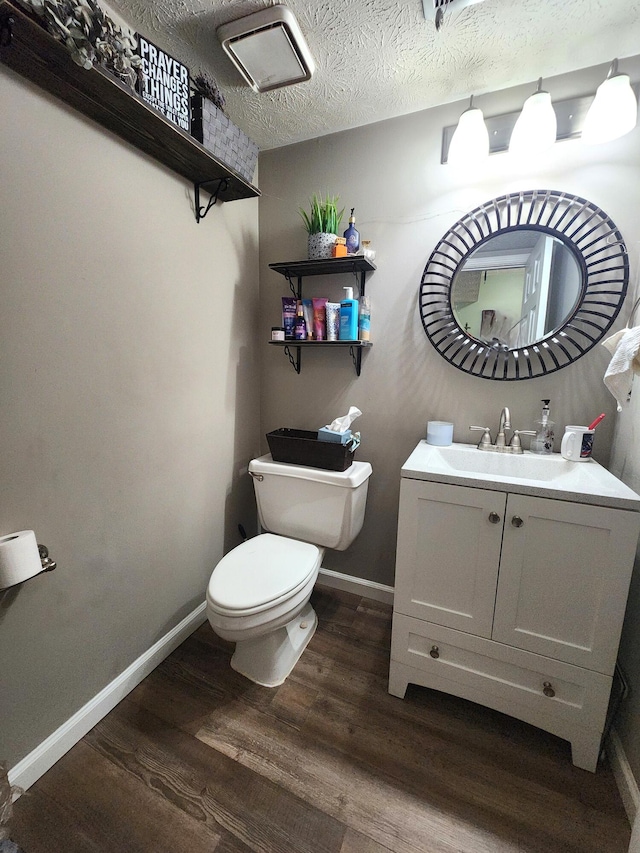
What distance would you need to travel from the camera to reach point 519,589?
106cm

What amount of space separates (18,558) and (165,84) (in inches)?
54.4

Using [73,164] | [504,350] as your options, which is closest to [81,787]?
[73,164]

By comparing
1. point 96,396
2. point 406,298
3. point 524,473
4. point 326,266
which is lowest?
point 524,473

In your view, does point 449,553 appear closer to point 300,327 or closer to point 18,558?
point 300,327

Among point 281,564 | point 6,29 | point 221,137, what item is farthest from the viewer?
point 281,564

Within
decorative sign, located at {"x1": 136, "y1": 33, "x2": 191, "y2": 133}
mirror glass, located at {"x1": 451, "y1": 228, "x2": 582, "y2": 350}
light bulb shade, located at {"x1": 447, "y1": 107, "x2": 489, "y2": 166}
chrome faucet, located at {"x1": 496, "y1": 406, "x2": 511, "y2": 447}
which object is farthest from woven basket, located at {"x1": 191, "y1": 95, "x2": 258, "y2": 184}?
chrome faucet, located at {"x1": 496, "y1": 406, "x2": 511, "y2": 447}

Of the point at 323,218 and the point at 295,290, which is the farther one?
the point at 295,290

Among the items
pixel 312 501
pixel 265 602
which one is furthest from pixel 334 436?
pixel 265 602

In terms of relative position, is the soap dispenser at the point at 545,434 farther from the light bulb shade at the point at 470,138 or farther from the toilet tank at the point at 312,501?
the light bulb shade at the point at 470,138

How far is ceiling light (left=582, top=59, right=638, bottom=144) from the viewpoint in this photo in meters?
1.08

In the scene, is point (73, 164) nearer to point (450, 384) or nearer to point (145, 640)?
point (450, 384)

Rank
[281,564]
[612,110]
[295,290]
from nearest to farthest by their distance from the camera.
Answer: [612,110] < [281,564] < [295,290]

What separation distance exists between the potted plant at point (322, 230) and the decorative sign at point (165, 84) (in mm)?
568

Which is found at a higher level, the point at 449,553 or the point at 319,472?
the point at 319,472
